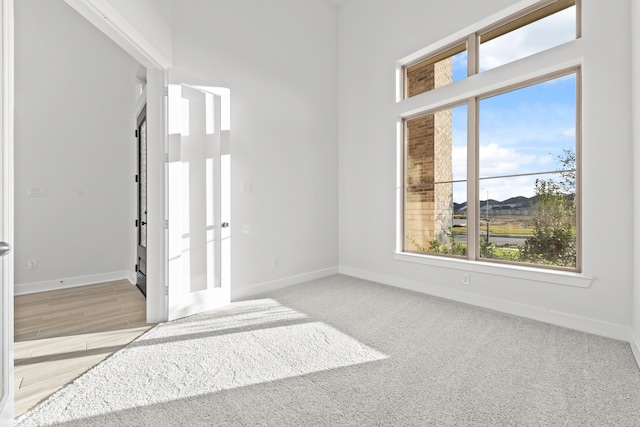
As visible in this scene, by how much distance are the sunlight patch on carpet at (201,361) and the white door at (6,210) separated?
343 millimetres

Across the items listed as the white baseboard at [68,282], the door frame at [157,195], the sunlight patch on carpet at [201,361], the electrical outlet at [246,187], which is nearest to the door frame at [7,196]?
the sunlight patch on carpet at [201,361]

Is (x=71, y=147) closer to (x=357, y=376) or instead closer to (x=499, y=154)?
(x=357, y=376)

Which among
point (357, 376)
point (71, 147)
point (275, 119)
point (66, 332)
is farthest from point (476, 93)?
point (71, 147)

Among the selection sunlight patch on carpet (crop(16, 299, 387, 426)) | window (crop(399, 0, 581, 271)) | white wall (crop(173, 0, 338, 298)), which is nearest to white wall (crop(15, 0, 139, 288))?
white wall (crop(173, 0, 338, 298))

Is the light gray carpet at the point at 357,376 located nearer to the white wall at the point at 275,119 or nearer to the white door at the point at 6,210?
the white door at the point at 6,210

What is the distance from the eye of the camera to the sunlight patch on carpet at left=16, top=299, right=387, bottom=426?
1738mm

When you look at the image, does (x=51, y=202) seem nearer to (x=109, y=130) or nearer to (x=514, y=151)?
(x=109, y=130)

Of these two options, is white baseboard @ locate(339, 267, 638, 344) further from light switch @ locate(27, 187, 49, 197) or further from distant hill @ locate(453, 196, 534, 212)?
light switch @ locate(27, 187, 49, 197)

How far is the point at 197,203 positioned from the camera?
3176 millimetres

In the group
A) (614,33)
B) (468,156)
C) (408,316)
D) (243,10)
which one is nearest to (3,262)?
(408,316)

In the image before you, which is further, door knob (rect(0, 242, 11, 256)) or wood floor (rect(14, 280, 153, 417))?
wood floor (rect(14, 280, 153, 417))

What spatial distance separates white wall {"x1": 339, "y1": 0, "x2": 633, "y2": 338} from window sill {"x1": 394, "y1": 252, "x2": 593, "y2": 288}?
0.05 metres

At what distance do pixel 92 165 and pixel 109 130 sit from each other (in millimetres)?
591

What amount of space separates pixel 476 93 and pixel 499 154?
73cm
